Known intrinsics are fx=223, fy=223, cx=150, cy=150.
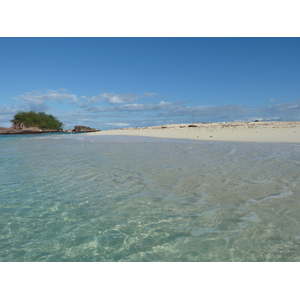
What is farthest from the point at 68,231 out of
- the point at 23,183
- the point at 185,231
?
the point at 23,183

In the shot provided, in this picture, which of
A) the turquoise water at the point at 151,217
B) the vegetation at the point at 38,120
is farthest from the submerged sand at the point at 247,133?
the vegetation at the point at 38,120

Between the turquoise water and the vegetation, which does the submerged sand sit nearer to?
the turquoise water

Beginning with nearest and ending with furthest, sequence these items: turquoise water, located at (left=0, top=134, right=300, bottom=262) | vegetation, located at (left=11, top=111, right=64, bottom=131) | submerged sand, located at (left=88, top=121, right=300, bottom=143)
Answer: turquoise water, located at (left=0, top=134, right=300, bottom=262), submerged sand, located at (left=88, top=121, right=300, bottom=143), vegetation, located at (left=11, top=111, right=64, bottom=131)

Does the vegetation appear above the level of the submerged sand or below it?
above

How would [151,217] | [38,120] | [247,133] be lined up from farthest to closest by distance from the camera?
[38,120], [247,133], [151,217]

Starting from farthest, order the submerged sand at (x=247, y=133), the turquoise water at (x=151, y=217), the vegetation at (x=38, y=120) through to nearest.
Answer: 1. the vegetation at (x=38, y=120)
2. the submerged sand at (x=247, y=133)
3. the turquoise water at (x=151, y=217)

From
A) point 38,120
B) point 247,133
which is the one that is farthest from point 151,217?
point 38,120

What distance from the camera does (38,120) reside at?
86.0 meters

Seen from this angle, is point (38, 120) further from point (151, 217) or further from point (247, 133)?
point (151, 217)

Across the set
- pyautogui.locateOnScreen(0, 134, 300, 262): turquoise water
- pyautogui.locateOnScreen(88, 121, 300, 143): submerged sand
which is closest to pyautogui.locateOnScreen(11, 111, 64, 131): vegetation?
pyautogui.locateOnScreen(88, 121, 300, 143): submerged sand

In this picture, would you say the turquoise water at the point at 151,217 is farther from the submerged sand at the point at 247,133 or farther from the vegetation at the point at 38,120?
the vegetation at the point at 38,120

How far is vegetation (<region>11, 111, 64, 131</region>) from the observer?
81000mm

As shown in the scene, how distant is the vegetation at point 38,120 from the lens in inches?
3189
